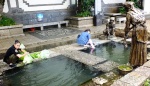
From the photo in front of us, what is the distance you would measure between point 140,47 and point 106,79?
1.47 metres

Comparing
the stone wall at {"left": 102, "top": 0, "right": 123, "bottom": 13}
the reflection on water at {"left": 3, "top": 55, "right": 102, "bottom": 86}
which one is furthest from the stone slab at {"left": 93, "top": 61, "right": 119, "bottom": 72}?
the stone wall at {"left": 102, "top": 0, "right": 123, "bottom": 13}

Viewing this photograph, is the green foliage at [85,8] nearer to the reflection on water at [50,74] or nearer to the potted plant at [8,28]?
the potted plant at [8,28]

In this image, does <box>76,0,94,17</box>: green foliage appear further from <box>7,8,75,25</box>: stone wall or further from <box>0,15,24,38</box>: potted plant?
<box>0,15,24,38</box>: potted plant

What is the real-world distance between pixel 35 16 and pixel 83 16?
352cm

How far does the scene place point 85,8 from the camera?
14195 millimetres

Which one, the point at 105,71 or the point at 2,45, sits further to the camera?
the point at 2,45

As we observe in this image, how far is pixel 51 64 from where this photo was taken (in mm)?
6824

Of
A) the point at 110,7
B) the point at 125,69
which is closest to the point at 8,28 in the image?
the point at 125,69

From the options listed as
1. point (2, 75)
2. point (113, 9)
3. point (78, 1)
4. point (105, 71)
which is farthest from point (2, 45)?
point (113, 9)

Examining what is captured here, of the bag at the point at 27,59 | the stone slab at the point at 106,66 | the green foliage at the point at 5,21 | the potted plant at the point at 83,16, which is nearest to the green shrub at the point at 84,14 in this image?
the potted plant at the point at 83,16

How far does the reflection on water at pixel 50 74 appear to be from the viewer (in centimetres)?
547

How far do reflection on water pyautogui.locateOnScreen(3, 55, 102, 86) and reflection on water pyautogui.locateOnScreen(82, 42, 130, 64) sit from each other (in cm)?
149

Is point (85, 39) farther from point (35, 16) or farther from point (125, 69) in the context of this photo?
point (35, 16)

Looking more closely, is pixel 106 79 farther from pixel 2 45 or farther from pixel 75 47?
pixel 2 45
